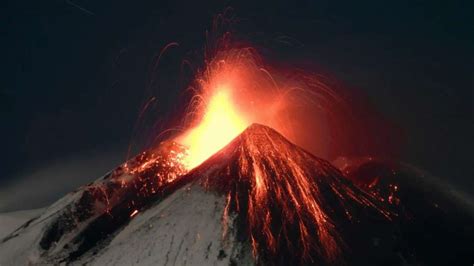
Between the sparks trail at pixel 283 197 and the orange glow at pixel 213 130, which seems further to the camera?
the orange glow at pixel 213 130

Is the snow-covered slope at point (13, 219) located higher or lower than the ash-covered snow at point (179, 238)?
higher

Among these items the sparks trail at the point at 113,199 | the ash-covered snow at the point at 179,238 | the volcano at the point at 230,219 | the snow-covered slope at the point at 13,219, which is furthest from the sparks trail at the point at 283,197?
the snow-covered slope at the point at 13,219

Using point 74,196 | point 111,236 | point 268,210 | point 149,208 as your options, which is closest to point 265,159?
point 268,210

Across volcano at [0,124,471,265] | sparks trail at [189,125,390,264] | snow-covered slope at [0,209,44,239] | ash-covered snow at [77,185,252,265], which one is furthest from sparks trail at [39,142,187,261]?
snow-covered slope at [0,209,44,239]

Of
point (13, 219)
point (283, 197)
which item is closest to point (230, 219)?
point (283, 197)

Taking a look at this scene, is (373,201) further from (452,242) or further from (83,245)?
(83,245)

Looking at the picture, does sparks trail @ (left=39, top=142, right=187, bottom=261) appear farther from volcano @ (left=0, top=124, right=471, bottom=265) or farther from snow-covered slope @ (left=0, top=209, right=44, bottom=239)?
snow-covered slope @ (left=0, top=209, right=44, bottom=239)

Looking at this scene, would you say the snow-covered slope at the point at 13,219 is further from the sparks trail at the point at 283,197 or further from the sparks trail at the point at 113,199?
the sparks trail at the point at 283,197

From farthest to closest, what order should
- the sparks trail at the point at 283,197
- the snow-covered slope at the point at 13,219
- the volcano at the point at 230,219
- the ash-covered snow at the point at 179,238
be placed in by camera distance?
the snow-covered slope at the point at 13,219
the sparks trail at the point at 283,197
the volcano at the point at 230,219
the ash-covered snow at the point at 179,238
